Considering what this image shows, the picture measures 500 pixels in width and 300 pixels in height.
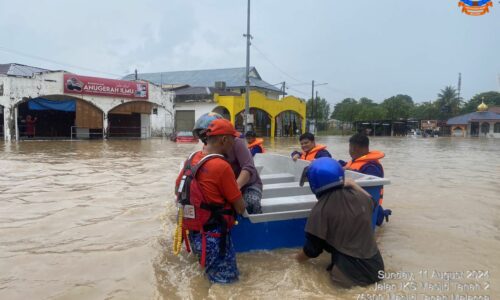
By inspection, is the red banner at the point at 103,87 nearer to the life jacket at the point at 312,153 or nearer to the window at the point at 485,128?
the life jacket at the point at 312,153

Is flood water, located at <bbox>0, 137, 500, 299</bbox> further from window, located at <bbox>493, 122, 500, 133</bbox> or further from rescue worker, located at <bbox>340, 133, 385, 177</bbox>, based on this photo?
window, located at <bbox>493, 122, 500, 133</bbox>

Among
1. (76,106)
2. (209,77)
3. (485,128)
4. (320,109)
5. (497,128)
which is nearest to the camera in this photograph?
(76,106)

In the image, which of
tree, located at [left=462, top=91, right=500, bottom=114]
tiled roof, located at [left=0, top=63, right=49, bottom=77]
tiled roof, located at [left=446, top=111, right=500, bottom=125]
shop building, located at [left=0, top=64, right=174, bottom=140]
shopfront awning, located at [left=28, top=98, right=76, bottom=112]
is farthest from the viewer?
tree, located at [left=462, top=91, right=500, bottom=114]

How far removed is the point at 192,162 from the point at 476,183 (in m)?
8.97

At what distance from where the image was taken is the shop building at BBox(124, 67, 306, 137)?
32875 millimetres

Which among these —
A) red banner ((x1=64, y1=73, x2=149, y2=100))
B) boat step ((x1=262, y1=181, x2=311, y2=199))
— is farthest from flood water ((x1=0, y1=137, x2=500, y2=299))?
red banner ((x1=64, y1=73, x2=149, y2=100))

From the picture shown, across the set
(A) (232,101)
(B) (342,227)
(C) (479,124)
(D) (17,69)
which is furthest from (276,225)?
(C) (479,124)

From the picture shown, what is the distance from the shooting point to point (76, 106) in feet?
84.3

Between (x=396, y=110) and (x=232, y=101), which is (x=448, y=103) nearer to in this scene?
(x=396, y=110)

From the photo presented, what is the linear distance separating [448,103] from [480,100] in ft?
23.6

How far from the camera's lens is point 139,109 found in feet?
95.1

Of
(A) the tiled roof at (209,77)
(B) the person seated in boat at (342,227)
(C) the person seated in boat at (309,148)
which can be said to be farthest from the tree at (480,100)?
(B) the person seated in boat at (342,227)

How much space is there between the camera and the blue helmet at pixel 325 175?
325 cm

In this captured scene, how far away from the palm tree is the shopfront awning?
188 ft
